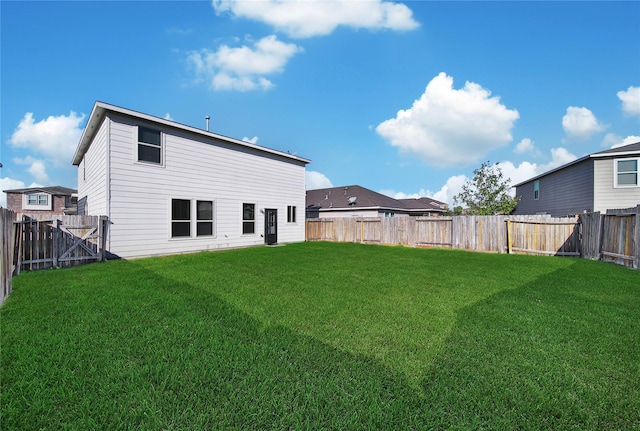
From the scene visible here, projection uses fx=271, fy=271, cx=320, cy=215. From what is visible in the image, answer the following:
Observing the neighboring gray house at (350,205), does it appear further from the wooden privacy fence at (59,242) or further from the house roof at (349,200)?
the wooden privacy fence at (59,242)

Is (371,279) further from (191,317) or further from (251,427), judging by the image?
(251,427)

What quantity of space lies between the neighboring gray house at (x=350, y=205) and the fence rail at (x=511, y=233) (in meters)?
8.42

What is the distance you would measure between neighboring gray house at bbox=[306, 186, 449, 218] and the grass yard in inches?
787

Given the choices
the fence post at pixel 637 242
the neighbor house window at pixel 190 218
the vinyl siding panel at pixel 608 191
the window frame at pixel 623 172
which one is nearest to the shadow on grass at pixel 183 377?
the neighbor house window at pixel 190 218

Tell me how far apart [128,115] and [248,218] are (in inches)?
258

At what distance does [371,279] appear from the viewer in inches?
257

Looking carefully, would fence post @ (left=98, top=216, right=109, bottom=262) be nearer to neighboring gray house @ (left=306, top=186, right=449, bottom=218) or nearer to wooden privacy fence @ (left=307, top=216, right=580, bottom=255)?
wooden privacy fence @ (left=307, top=216, right=580, bottom=255)

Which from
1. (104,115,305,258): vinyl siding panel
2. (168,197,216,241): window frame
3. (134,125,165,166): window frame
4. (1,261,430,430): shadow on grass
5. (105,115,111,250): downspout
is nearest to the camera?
(1,261,430,430): shadow on grass

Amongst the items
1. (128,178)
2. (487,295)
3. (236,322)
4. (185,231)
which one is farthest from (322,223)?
(236,322)

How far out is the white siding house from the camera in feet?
32.0

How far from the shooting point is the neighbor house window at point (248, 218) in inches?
547

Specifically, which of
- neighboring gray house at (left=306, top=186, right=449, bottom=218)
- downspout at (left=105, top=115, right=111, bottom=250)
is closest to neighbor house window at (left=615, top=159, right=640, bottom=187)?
neighboring gray house at (left=306, top=186, right=449, bottom=218)

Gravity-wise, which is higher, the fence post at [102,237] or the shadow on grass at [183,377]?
the fence post at [102,237]

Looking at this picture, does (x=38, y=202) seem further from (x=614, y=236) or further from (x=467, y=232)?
(x=614, y=236)
